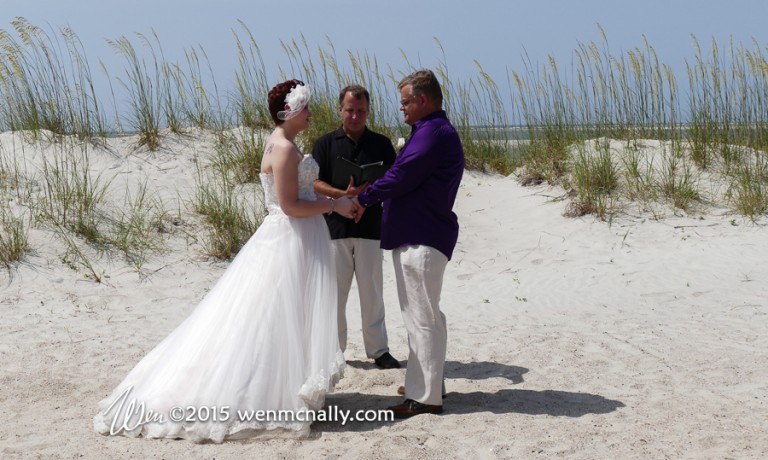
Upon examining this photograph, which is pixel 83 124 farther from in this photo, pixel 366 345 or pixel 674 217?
pixel 674 217

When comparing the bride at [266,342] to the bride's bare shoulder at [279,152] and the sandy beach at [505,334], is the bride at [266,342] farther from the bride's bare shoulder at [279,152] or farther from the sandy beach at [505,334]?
the sandy beach at [505,334]

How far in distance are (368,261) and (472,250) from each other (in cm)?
393

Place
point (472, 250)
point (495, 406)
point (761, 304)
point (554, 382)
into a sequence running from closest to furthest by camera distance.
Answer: point (495, 406), point (554, 382), point (761, 304), point (472, 250)

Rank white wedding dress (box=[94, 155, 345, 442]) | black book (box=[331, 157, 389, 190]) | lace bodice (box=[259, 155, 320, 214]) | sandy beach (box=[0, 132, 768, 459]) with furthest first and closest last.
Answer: black book (box=[331, 157, 389, 190]) < lace bodice (box=[259, 155, 320, 214]) < sandy beach (box=[0, 132, 768, 459]) < white wedding dress (box=[94, 155, 345, 442])

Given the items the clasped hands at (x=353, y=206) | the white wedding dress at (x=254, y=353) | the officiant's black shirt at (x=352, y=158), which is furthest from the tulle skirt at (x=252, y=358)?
the officiant's black shirt at (x=352, y=158)

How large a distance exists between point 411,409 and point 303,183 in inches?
54.1

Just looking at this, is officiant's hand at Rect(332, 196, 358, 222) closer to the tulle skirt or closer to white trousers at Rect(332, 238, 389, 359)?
the tulle skirt

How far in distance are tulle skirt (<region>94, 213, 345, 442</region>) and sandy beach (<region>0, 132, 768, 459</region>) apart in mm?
126

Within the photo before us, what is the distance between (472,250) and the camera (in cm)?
930

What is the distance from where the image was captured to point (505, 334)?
6734 millimetres

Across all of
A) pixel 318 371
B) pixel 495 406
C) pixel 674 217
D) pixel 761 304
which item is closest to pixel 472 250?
pixel 674 217

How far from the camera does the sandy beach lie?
4301 millimetres

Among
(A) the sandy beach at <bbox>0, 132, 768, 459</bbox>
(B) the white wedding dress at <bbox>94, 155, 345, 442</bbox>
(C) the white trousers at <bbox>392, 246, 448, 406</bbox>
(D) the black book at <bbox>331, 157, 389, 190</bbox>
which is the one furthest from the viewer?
(D) the black book at <bbox>331, 157, 389, 190</bbox>

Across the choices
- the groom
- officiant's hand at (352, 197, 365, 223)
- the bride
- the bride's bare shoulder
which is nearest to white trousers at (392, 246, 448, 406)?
the groom
